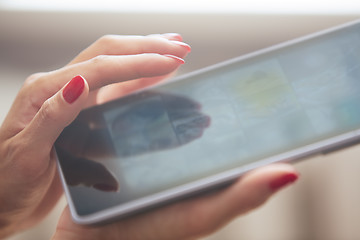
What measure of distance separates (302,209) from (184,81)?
0.73 meters

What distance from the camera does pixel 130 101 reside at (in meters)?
0.50

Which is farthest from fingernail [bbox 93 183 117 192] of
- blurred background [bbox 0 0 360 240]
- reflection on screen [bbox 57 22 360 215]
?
blurred background [bbox 0 0 360 240]

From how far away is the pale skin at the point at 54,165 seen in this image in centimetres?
39

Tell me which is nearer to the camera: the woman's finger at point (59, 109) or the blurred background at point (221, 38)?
the woman's finger at point (59, 109)

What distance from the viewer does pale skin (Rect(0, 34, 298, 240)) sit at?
0.39m

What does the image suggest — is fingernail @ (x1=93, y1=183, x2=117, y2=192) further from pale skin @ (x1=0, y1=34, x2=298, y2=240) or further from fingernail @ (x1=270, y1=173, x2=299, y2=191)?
fingernail @ (x1=270, y1=173, x2=299, y2=191)

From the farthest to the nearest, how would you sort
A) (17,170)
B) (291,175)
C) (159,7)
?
(159,7) → (17,170) → (291,175)

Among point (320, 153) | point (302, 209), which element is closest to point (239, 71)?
point (320, 153)

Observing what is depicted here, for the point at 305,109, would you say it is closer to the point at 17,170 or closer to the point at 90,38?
the point at 17,170

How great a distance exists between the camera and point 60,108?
0.41m

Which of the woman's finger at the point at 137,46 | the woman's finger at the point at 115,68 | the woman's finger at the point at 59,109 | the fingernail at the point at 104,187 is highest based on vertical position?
the woman's finger at the point at 137,46

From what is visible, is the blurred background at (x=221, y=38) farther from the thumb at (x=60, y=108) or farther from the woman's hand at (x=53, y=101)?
the thumb at (x=60, y=108)

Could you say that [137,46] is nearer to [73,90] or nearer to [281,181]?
[73,90]

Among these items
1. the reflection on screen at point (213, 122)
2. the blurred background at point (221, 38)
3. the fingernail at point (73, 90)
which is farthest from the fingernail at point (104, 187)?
the blurred background at point (221, 38)
